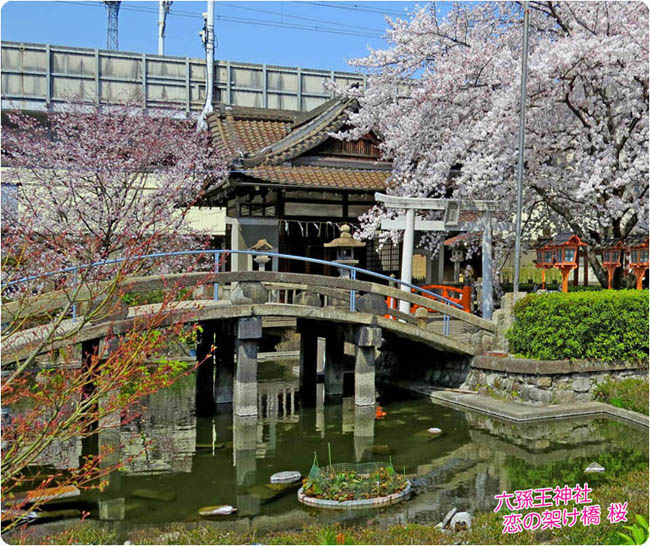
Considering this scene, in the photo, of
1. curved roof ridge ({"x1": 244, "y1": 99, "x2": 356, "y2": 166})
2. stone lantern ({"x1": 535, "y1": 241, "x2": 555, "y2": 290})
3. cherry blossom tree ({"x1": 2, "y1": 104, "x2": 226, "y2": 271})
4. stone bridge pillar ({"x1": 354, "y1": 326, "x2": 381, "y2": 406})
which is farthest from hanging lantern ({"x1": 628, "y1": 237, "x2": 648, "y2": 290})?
cherry blossom tree ({"x1": 2, "y1": 104, "x2": 226, "y2": 271})

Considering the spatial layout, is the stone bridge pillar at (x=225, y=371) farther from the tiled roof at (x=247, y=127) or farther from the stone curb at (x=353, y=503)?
the tiled roof at (x=247, y=127)

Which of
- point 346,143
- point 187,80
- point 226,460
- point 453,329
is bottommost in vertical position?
point 226,460

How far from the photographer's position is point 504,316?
638 inches

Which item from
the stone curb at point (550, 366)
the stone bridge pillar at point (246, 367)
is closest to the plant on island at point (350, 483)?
the stone bridge pillar at point (246, 367)

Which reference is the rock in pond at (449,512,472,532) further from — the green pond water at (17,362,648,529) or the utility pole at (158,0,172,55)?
the utility pole at (158,0,172,55)

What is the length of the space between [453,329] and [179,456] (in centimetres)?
936

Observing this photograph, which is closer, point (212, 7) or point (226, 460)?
point (226, 460)

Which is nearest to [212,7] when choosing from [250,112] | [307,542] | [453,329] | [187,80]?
[187,80]

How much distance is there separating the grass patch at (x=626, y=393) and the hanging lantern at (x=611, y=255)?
3013 millimetres

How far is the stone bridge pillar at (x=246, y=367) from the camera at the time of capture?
567 inches

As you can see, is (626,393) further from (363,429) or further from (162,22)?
(162,22)

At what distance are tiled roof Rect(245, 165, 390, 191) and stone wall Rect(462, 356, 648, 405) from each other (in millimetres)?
8436

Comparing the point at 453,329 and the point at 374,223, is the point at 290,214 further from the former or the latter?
the point at 453,329

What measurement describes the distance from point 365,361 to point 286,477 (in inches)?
208
